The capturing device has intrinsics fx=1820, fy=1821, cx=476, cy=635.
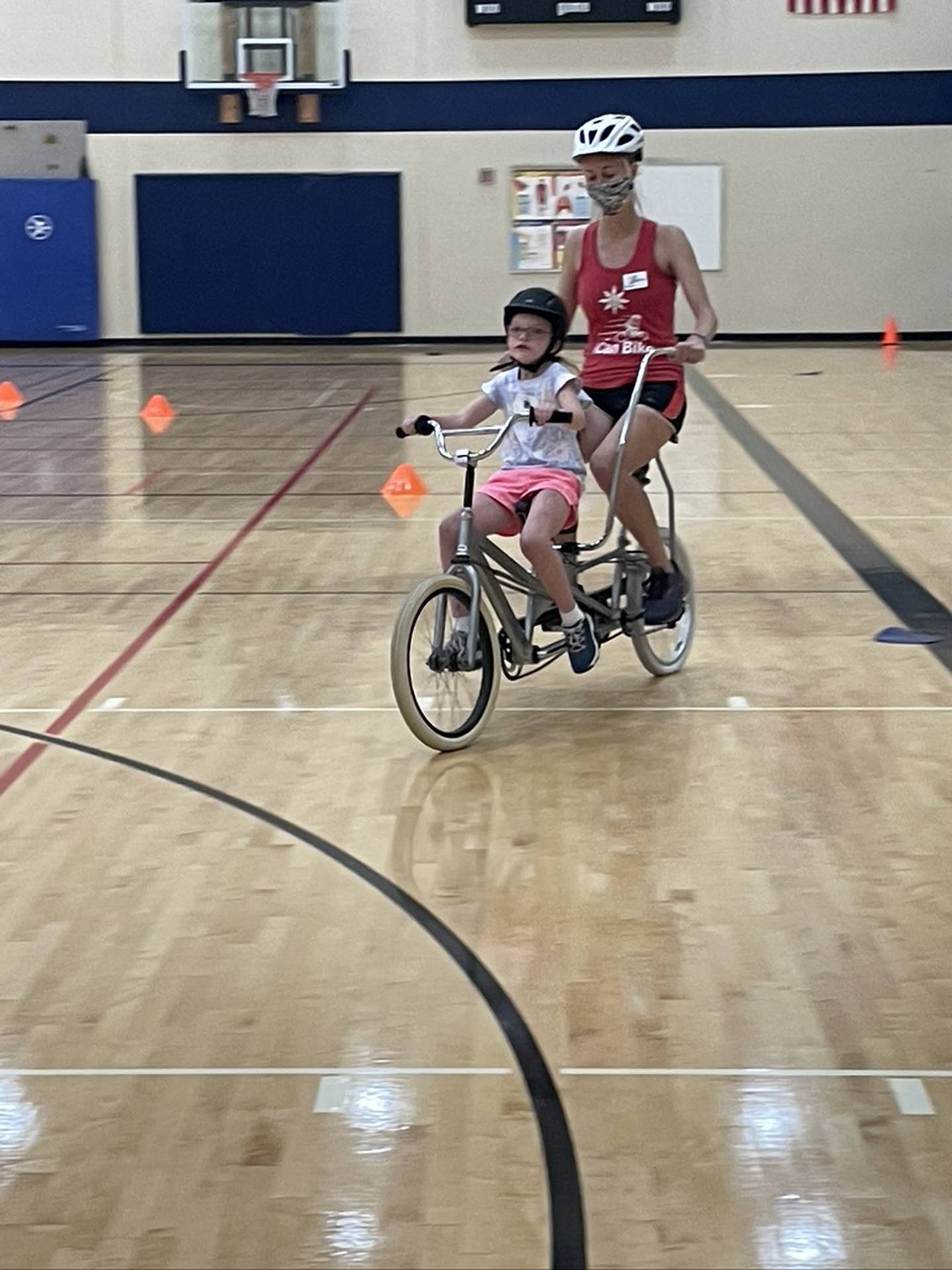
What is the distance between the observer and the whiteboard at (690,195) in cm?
1827

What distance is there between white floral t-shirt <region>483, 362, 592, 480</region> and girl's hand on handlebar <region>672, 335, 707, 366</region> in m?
0.28

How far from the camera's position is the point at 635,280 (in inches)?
200

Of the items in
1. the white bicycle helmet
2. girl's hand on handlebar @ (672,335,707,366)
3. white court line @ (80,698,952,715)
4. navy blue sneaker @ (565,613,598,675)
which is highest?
the white bicycle helmet

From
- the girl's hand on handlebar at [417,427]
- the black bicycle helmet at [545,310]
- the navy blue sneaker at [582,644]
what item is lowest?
the navy blue sneaker at [582,644]

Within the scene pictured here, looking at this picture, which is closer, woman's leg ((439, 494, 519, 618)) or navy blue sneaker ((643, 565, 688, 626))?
woman's leg ((439, 494, 519, 618))

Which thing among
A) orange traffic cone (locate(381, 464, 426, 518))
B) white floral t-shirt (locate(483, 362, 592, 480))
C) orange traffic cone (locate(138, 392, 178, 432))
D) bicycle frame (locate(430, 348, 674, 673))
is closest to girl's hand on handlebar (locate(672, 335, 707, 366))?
bicycle frame (locate(430, 348, 674, 673))

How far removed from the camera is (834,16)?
1794 cm

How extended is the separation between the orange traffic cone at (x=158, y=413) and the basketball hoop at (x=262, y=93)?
6068mm

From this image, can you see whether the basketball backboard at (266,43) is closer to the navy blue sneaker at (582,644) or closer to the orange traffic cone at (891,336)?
the orange traffic cone at (891,336)

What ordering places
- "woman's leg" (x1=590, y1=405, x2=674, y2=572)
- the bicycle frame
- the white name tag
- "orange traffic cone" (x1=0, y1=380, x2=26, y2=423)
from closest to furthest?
the bicycle frame
"woman's leg" (x1=590, y1=405, x2=674, y2=572)
the white name tag
"orange traffic cone" (x1=0, y1=380, x2=26, y2=423)

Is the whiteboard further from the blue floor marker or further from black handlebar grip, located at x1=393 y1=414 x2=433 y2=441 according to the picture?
black handlebar grip, located at x1=393 y1=414 x2=433 y2=441

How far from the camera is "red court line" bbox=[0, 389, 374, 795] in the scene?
15.1 feet

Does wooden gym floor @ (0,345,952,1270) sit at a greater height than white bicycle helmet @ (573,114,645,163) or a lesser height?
lesser

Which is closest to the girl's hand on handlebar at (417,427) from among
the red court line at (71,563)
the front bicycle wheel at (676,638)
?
the front bicycle wheel at (676,638)
